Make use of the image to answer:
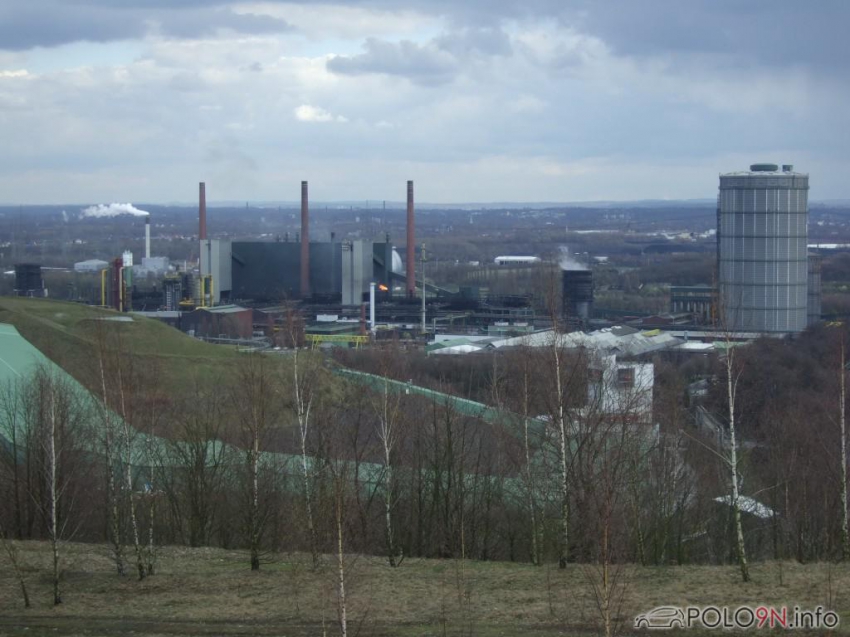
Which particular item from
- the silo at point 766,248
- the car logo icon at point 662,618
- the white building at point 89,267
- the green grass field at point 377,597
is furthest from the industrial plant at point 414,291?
the car logo icon at point 662,618

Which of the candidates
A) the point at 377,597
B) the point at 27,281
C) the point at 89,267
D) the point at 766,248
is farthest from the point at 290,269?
the point at 377,597

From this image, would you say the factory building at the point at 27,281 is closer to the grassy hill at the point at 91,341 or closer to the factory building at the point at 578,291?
the grassy hill at the point at 91,341

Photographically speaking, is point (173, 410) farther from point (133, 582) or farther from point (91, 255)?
point (91, 255)

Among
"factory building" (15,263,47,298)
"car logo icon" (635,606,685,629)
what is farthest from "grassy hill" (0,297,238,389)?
"factory building" (15,263,47,298)

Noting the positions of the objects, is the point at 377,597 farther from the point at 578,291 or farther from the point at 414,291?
the point at 414,291

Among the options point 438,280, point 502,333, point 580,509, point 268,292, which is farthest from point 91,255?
point 580,509

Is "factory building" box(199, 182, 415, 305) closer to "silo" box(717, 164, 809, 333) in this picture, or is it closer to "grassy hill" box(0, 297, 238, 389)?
"silo" box(717, 164, 809, 333)

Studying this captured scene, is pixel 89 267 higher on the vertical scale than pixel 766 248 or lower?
lower
